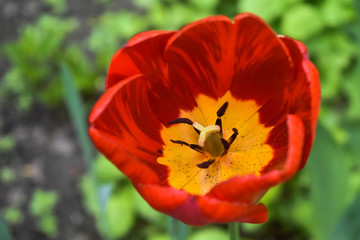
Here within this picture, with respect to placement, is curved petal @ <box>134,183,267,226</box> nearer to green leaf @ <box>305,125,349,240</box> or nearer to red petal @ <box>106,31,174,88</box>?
red petal @ <box>106,31,174,88</box>

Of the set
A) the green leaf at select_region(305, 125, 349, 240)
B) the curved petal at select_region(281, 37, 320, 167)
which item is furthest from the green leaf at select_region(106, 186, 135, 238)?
the curved petal at select_region(281, 37, 320, 167)

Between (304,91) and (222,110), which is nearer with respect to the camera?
(304,91)

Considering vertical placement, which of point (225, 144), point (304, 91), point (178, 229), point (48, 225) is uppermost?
point (304, 91)

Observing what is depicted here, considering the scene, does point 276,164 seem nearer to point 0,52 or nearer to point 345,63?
point 345,63

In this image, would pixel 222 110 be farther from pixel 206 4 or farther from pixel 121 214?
pixel 206 4

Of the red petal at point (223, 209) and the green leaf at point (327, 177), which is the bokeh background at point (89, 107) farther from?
the red petal at point (223, 209)

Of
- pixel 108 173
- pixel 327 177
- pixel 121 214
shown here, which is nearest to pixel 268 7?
pixel 108 173
